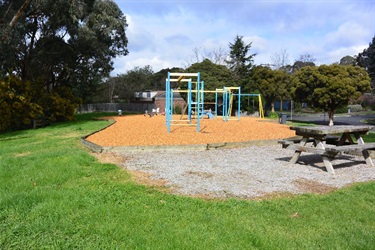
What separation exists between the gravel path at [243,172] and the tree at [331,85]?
1240 cm

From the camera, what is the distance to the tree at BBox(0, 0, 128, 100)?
685 inches

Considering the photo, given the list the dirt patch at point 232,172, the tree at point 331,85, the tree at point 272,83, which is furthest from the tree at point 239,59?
the dirt patch at point 232,172

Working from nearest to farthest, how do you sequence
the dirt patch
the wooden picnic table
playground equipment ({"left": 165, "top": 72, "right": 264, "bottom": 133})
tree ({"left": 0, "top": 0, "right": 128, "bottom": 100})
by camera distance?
the dirt patch
the wooden picnic table
playground equipment ({"left": 165, "top": 72, "right": 264, "bottom": 133})
tree ({"left": 0, "top": 0, "right": 128, "bottom": 100})

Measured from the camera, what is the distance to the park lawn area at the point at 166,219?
3.16 m

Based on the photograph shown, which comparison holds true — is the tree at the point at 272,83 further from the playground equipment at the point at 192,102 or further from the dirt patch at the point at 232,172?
the dirt patch at the point at 232,172

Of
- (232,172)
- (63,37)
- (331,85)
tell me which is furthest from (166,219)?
(63,37)

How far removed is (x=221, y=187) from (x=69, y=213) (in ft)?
7.98

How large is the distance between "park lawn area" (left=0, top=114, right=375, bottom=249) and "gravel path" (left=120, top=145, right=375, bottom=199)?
1.51 ft

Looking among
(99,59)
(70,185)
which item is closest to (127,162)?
(70,185)

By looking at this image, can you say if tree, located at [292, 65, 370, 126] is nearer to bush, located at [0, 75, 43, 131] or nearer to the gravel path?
the gravel path

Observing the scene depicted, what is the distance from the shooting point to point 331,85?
19.6 m

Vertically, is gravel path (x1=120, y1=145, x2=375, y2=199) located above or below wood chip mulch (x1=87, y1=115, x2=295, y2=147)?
below

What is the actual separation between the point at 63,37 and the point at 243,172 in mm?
19404

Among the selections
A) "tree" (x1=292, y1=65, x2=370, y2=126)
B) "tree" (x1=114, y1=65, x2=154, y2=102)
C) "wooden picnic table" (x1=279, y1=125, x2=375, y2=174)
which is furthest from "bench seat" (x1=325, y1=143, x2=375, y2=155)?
"tree" (x1=114, y1=65, x2=154, y2=102)
